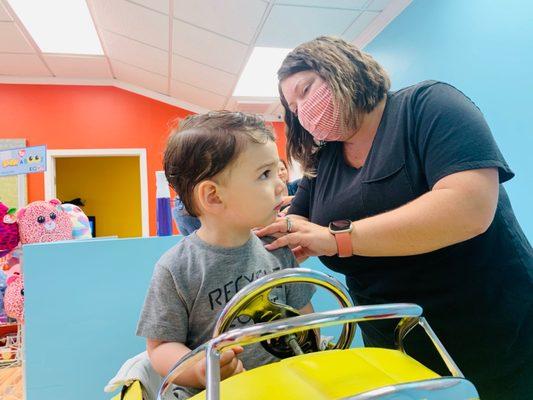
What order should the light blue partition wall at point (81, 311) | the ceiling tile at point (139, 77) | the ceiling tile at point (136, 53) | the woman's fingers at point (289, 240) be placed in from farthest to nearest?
the ceiling tile at point (139, 77) < the ceiling tile at point (136, 53) < the light blue partition wall at point (81, 311) < the woman's fingers at point (289, 240)

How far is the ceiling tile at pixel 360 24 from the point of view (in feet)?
9.19

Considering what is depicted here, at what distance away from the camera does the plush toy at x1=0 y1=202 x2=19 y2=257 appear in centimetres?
183

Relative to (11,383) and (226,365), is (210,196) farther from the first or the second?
(11,383)

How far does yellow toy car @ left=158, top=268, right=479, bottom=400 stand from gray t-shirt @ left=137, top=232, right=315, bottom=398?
32 centimetres

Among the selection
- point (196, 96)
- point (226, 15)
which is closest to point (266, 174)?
point (226, 15)

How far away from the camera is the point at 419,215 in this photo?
2.13ft

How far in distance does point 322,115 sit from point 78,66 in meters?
4.25

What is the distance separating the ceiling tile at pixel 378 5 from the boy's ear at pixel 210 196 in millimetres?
2419

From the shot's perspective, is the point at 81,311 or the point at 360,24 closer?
the point at 81,311

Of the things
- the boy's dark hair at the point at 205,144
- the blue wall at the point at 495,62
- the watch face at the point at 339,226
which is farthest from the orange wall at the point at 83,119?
the watch face at the point at 339,226

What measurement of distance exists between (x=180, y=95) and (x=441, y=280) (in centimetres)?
450

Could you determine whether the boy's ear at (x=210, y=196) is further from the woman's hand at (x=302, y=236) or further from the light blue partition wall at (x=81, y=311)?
the light blue partition wall at (x=81, y=311)

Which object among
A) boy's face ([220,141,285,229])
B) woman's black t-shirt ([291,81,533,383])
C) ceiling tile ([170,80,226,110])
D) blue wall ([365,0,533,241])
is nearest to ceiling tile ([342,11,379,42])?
blue wall ([365,0,533,241])

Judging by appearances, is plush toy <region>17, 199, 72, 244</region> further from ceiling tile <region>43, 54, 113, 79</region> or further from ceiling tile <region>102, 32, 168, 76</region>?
ceiling tile <region>43, 54, 113, 79</region>
